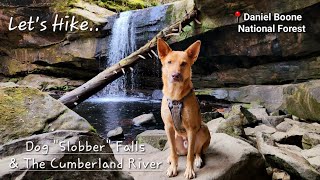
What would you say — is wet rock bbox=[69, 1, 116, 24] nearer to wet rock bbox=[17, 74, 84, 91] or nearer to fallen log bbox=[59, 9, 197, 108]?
wet rock bbox=[17, 74, 84, 91]

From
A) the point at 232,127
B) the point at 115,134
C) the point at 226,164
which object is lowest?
the point at 115,134

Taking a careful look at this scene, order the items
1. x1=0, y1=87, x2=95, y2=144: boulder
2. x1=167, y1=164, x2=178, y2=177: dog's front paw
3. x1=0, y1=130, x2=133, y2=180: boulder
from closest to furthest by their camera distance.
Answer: x1=0, y1=130, x2=133, y2=180: boulder, x1=167, y1=164, x2=178, y2=177: dog's front paw, x1=0, y1=87, x2=95, y2=144: boulder

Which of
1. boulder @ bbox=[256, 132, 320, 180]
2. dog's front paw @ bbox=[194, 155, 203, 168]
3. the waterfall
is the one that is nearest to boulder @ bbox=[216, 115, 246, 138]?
boulder @ bbox=[256, 132, 320, 180]

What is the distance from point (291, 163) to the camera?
397 centimetres

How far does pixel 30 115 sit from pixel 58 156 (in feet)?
5.21

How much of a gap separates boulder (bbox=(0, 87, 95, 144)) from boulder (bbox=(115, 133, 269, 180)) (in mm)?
922

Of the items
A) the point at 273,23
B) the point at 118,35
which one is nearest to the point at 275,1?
the point at 273,23

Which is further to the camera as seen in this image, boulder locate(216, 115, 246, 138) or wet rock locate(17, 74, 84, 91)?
wet rock locate(17, 74, 84, 91)

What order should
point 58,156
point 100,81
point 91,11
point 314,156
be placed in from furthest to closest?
point 91,11
point 100,81
point 314,156
point 58,156

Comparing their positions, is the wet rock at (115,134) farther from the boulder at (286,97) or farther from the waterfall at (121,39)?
the waterfall at (121,39)

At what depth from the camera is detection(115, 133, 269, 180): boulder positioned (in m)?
3.17

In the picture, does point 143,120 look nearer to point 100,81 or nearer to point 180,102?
point 100,81

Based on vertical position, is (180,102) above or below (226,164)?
above

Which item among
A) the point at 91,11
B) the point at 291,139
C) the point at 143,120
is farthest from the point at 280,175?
the point at 91,11
